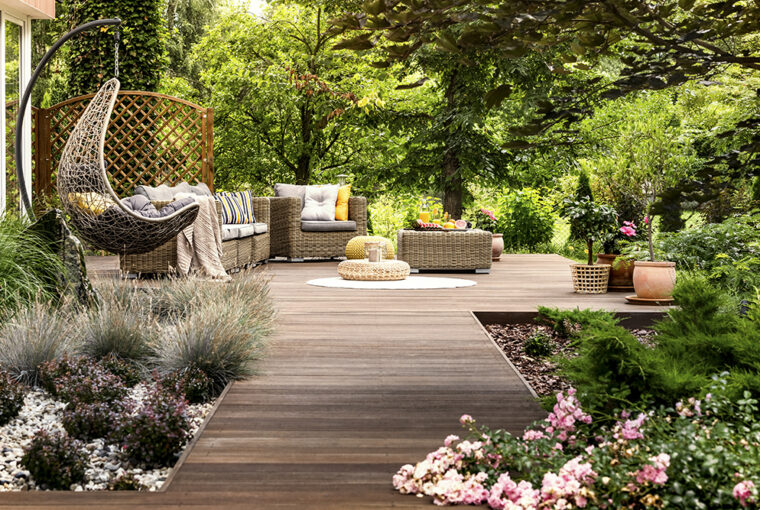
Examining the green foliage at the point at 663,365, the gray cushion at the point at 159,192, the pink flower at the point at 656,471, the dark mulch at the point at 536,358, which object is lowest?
the dark mulch at the point at 536,358

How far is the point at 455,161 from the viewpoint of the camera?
11.3 meters

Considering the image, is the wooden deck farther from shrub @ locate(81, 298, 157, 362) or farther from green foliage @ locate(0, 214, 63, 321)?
green foliage @ locate(0, 214, 63, 321)

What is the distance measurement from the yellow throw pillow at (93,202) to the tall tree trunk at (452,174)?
6.10 m

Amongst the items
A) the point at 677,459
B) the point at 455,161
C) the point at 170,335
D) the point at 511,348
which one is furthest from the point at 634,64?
the point at 455,161

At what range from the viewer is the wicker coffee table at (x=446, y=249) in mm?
8031

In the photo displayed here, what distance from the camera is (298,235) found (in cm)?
920

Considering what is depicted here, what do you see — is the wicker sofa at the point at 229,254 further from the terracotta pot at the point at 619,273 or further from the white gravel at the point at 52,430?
the terracotta pot at the point at 619,273

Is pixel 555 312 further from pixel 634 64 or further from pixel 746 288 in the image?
pixel 634 64

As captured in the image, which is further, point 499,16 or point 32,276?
point 32,276

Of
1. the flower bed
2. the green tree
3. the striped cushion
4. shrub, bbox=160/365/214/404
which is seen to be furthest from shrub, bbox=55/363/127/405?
the green tree

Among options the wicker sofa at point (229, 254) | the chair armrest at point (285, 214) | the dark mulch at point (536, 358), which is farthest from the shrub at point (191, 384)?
the chair armrest at point (285, 214)

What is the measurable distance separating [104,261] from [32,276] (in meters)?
4.52

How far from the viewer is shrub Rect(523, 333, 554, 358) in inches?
157

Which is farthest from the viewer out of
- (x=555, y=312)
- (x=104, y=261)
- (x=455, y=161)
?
(x=455, y=161)
